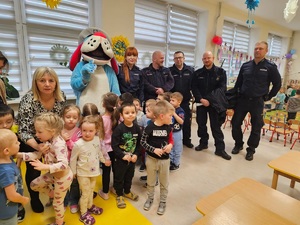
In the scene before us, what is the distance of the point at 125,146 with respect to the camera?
5.83 ft

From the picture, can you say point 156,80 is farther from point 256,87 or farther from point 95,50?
point 256,87

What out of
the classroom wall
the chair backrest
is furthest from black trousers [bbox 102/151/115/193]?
the chair backrest

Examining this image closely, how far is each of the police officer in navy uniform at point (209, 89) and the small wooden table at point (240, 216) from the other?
1.93 meters

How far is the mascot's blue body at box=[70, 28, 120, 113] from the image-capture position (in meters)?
2.17

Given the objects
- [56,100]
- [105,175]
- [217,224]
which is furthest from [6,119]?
[217,224]

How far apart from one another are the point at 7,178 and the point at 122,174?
0.95 meters

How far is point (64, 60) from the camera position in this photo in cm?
329

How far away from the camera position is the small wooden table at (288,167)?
72.9 inches

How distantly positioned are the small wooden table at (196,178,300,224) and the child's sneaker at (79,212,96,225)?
0.88 m

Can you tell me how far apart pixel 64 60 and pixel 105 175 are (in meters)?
2.17

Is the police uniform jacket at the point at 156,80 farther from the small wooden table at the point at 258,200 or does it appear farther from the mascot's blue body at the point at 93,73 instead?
the small wooden table at the point at 258,200

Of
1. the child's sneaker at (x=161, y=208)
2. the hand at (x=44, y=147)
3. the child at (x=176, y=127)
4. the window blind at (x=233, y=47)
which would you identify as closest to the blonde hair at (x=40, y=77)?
the hand at (x=44, y=147)

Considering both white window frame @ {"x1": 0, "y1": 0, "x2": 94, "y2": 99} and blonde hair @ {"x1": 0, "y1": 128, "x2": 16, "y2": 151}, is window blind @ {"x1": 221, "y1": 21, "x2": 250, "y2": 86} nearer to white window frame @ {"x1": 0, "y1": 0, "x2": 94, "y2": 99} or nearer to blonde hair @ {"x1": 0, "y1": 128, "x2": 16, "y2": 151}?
white window frame @ {"x1": 0, "y1": 0, "x2": 94, "y2": 99}

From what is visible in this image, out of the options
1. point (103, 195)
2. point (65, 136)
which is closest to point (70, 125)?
point (65, 136)
